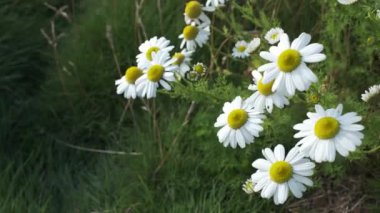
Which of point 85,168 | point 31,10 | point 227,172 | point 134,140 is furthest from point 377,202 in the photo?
point 31,10

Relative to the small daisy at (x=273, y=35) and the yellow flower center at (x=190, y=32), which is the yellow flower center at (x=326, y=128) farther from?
the yellow flower center at (x=190, y=32)

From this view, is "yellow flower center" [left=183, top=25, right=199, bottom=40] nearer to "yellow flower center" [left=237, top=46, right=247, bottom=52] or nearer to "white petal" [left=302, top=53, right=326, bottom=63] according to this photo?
"yellow flower center" [left=237, top=46, right=247, bottom=52]

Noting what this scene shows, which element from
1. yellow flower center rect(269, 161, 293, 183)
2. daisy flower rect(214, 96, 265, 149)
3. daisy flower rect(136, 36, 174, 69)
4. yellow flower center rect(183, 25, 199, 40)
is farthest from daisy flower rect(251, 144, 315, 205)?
yellow flower center rect(183, 25, 199, 40)

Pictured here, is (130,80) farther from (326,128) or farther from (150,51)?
(326,128)

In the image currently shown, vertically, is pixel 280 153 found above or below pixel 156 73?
below

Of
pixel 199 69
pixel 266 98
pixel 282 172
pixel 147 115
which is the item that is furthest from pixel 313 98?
pixel 147 115

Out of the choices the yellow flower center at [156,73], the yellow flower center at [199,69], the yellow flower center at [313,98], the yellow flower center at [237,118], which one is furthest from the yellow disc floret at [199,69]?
the yellow flower center at [313,98]
